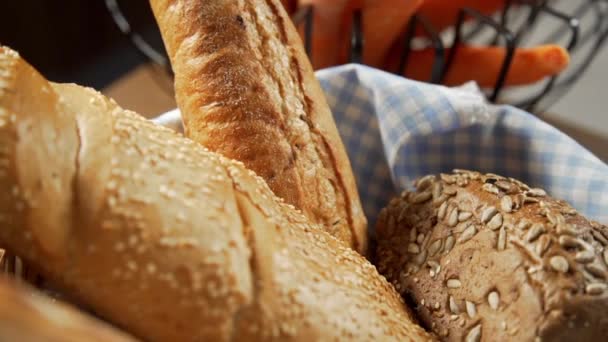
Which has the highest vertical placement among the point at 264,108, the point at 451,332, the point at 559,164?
the point at 264,108

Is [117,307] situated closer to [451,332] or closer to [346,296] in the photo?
[346,296]

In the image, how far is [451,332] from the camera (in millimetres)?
767

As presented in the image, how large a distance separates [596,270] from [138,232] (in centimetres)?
48

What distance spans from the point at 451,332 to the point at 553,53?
72 centimetres

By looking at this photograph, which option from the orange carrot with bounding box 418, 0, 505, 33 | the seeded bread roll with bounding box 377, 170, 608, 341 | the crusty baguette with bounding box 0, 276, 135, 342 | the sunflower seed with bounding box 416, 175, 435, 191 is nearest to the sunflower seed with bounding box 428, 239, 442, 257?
the seeded bread roll with bounding box 377, 170, 608, 341

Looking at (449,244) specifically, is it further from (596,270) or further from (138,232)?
(138,232)

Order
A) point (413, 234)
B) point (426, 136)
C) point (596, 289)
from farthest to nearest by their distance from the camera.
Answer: point (426, 136), point (413, 234), point (596, 289)

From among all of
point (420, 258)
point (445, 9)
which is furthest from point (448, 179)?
point (445, 9)

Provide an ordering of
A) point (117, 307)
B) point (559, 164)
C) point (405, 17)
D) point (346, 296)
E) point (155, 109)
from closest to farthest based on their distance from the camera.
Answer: point (117, 307) → point (346, 296) → point (559, 164) → point (405, 17) → point (155, 109)

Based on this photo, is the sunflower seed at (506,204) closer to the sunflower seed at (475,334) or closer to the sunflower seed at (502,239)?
the sunflower seed at (502,239)

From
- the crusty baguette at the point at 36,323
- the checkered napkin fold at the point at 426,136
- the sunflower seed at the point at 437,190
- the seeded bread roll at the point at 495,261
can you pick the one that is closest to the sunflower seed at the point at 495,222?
the seeded bread roll at the point at 495,261

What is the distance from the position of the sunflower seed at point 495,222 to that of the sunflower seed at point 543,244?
58 millimetres

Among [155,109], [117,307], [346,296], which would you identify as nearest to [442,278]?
[346,296]

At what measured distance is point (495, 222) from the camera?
0.78 m
